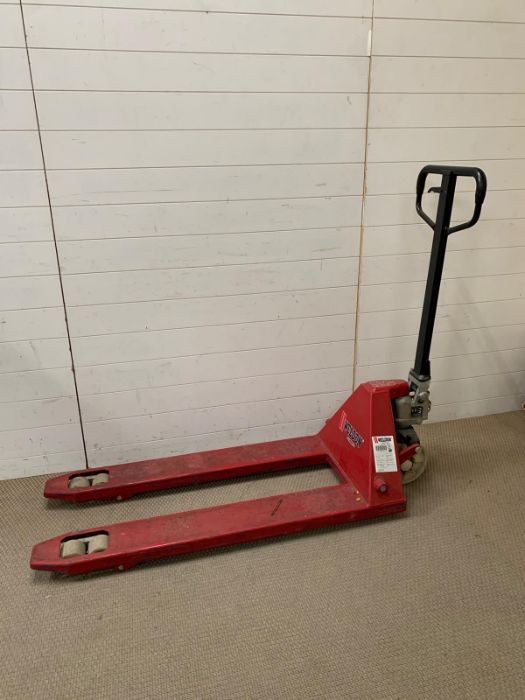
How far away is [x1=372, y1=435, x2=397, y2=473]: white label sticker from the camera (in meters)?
2.13

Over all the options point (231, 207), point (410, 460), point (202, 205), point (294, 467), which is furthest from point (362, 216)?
point (294, 467)

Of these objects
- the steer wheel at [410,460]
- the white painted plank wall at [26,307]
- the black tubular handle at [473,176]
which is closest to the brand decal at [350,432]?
the steer wheel at [410,460]

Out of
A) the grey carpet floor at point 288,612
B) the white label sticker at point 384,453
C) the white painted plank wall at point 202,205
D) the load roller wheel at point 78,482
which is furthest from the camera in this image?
the load roller wheel at point 78,482

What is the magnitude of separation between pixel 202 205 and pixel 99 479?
1320 mm

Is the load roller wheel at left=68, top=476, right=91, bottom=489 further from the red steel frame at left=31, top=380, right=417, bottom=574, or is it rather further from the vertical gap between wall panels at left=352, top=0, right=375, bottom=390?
the vertical gap between wall panels at left=352, top=0, right=375, bottom=390

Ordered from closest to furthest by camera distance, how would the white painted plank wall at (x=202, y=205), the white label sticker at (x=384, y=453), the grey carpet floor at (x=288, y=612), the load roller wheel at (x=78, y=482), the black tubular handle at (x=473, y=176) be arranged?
the grey carpet floor at (x=288, y=612)
the black tubular handle at (x=473, y=176)
the white painted plank wall at (x=202, y=205)
the white label sticker at (x=384, y=453)
the load roller wheel at (x=78, y=482)

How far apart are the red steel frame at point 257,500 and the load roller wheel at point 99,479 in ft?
0.08

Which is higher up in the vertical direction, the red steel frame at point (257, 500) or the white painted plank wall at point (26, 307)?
the white painted plank wall at point (26, 307)


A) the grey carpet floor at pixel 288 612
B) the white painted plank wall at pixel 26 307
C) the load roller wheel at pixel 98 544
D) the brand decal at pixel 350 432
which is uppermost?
the white painted plank wall at pixel 26 307

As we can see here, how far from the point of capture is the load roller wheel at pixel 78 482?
2256 mm

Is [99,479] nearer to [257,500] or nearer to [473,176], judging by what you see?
[257,500]

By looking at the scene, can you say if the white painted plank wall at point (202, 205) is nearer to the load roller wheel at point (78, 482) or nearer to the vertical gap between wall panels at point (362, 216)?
the vertical gap between wall panels at point (362, 216)

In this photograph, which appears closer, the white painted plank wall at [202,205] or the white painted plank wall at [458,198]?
the white painted plank wall at [202,205]

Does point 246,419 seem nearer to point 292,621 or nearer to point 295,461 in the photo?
point 295,461
